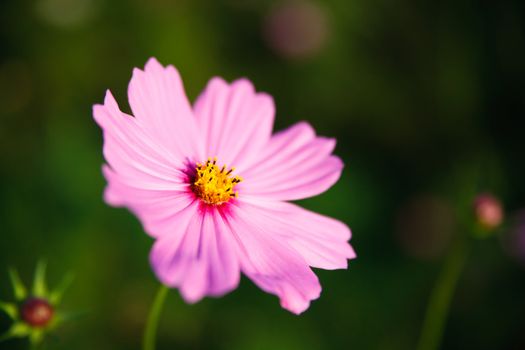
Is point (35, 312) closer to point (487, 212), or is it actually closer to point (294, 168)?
point (294, 168)

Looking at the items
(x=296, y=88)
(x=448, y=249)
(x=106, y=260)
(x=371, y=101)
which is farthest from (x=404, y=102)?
(x=106, y=260)

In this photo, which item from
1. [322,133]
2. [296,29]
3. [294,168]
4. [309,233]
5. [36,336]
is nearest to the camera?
[36,336]

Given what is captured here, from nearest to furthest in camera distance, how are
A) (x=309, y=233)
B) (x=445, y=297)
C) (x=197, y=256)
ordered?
(x=197, y=256) → (x=309, y=233) → (x=445, y=297)

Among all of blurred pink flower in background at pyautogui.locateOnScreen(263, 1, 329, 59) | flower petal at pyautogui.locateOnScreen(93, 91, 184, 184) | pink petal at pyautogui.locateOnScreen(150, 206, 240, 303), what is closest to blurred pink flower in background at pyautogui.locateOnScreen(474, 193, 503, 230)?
pink petal at pyautogui.locateOnScreen(150, 206, 240, 303)

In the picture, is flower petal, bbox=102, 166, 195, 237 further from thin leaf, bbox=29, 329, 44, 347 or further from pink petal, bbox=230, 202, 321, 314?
thin leaf, bbox=29, 329, 44, 347

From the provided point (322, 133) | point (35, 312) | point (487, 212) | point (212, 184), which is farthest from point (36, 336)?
point (322, 133)

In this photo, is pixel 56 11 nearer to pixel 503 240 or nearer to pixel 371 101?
pixel 371 101
